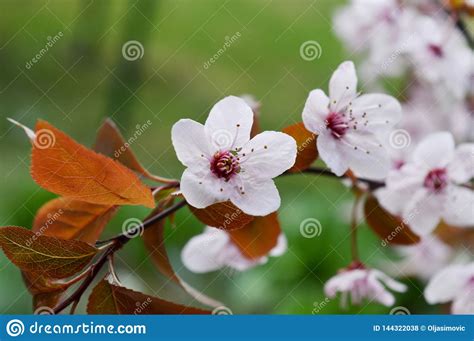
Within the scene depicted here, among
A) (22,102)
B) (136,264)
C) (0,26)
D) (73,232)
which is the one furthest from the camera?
(0,26)

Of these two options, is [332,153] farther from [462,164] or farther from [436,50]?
[436,50]

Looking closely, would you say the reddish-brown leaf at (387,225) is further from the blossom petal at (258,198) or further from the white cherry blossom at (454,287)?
the blossom petal at (258,198)

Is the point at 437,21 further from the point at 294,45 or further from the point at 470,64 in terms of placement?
the point at 294,45

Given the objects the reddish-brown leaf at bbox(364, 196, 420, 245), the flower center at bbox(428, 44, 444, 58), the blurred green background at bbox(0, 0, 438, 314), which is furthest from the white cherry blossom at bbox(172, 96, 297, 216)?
the blurred green background at bbox(0, 0, 438, 314)

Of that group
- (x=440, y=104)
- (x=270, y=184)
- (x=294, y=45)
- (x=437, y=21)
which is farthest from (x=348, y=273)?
(x=294, y=45)

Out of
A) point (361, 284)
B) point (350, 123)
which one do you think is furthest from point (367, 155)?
point (361, 284)
